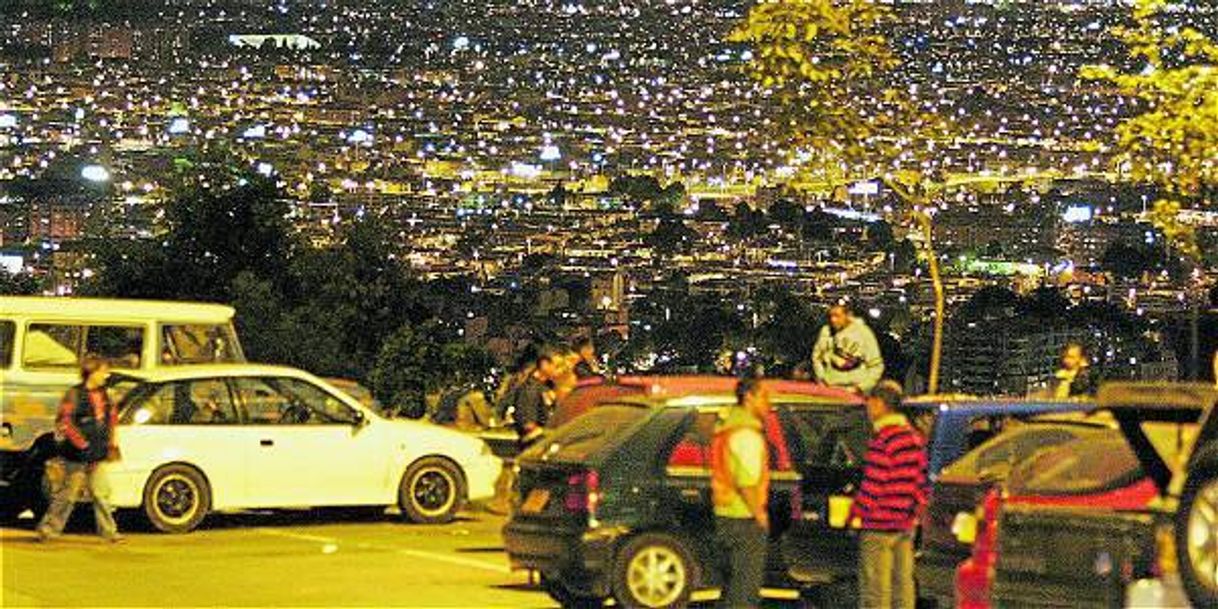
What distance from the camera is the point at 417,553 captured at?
20.1 metres

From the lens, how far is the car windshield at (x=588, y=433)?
1650 cm

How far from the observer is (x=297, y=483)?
2194 cm

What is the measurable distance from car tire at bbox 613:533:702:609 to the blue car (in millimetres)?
746

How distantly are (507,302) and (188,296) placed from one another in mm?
7749

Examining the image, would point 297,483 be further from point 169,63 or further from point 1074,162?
point 169,63

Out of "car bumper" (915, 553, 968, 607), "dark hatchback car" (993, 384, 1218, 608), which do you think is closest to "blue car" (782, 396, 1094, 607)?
"car bumper" (915, 553, 968, 607)

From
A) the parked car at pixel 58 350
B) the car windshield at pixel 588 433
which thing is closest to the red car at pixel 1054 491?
the car windshield at pixel 588 433

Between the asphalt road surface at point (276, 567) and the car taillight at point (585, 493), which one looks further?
the asphalt road surface at point (276, 567)

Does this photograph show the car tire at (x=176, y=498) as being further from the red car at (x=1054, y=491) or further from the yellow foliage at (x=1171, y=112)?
the red car at (x=1054, y=491)

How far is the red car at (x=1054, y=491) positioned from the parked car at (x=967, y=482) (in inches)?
30.7

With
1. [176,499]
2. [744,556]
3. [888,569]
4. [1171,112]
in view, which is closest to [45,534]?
[176,499]

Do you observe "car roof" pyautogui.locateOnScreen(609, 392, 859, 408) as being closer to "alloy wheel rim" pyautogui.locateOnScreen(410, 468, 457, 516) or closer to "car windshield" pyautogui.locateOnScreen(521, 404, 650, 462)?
"car windshield" pyautogui.locateOnScreen(521, 404, 650, 462)

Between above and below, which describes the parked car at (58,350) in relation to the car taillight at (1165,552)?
above

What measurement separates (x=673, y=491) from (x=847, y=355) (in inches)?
202
